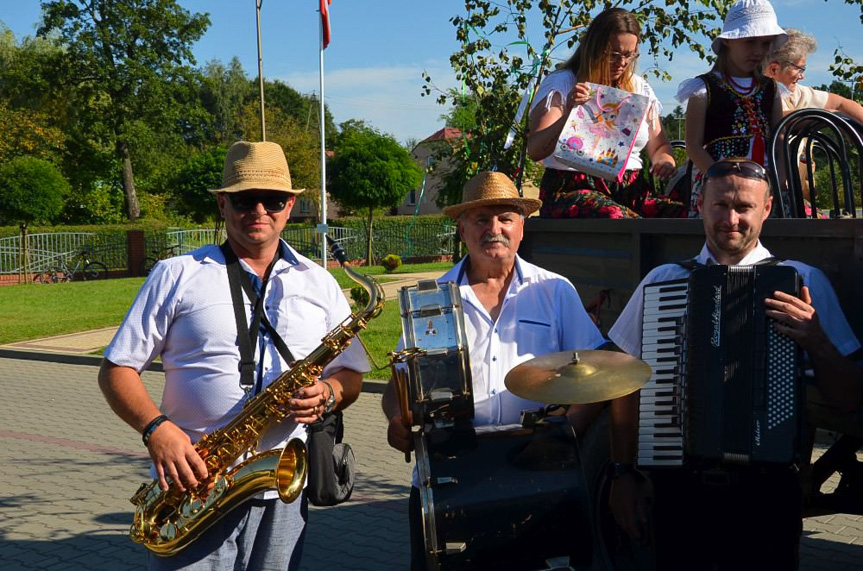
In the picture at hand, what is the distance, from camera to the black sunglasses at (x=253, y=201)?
10.6 ft

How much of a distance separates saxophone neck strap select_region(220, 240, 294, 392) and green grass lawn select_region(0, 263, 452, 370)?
696 cm

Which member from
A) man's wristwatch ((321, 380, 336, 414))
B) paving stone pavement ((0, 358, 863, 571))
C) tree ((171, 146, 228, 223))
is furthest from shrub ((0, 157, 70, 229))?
man's wristwatch ((321, 380, 336, 414))

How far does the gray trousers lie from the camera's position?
9.94 ft

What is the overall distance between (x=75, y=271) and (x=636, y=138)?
28330mm

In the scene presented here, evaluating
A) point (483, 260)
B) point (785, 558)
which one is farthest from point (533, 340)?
point (785, 558)

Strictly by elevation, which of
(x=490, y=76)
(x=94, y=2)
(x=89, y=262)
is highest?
(x=94, y=2)

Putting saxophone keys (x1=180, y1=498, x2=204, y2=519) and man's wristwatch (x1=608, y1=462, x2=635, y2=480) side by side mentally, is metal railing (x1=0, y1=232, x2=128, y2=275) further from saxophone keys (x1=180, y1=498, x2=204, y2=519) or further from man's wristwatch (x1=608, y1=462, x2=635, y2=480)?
man's wristwatch (x1=608, y1=462, x2=635, y2=480)

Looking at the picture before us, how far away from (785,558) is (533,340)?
1.10 m

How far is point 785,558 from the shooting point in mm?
3113

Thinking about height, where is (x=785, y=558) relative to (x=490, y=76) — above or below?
below

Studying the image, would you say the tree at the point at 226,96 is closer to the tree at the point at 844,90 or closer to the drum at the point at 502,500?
the tree at the point at 844,90

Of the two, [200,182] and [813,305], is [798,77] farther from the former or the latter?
[200,182]

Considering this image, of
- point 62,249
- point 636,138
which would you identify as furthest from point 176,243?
point 636,138

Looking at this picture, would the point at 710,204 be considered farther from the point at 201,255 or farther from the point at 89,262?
the point at 89,262
